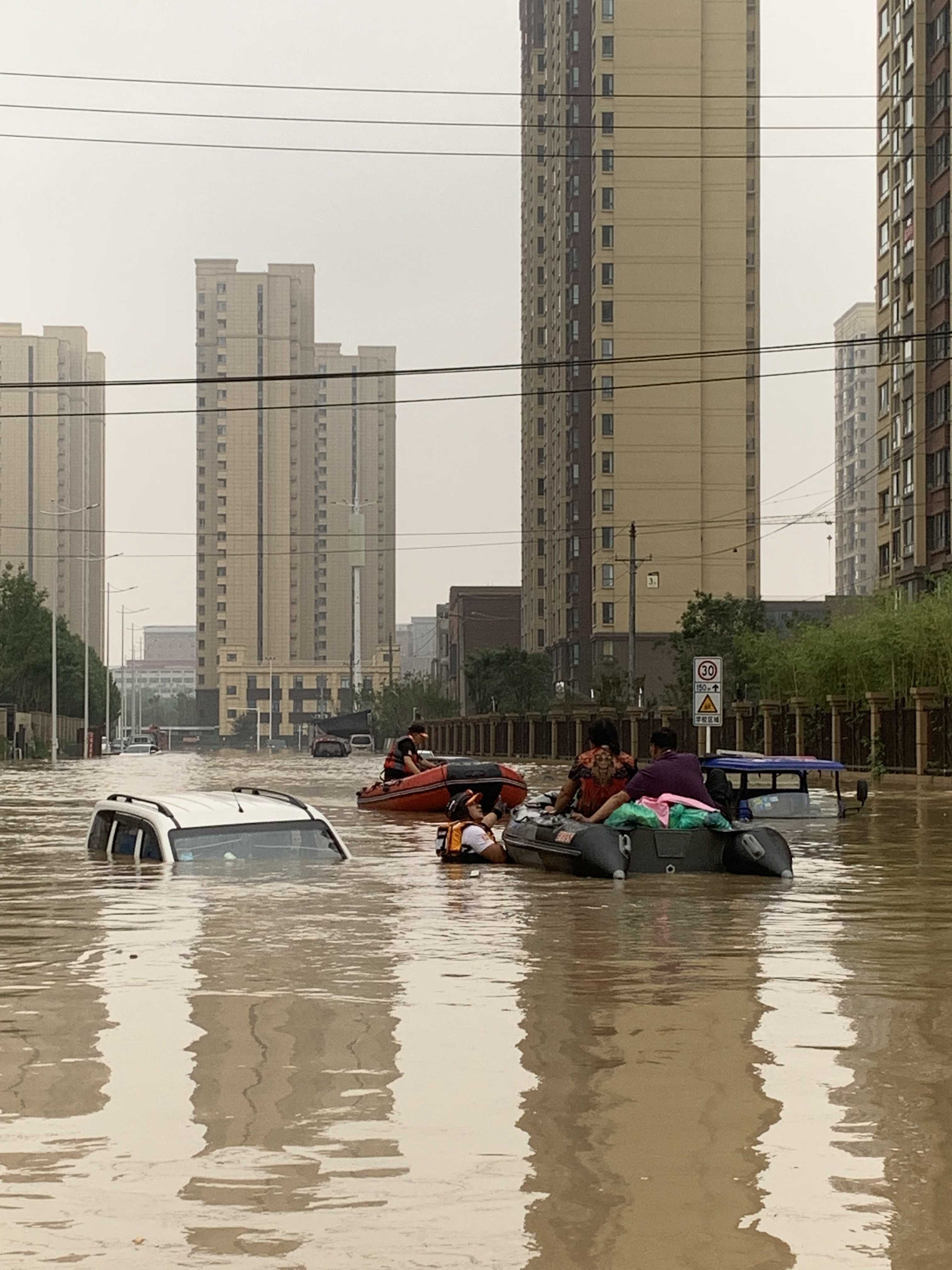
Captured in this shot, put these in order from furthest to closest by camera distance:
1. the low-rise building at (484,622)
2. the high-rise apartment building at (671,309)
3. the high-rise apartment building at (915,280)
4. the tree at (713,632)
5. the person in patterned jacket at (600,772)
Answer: the low-rise building at (484,622), the high-rise apartment building at (671,309), the high-rise apartment building at (915,280), the tree at (713,632), the person in patterned jacket at (600,772)

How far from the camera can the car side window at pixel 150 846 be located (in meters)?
19.4

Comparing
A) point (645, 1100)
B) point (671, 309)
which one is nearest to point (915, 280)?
point (671, 309)

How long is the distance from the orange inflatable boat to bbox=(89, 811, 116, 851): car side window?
969 cm

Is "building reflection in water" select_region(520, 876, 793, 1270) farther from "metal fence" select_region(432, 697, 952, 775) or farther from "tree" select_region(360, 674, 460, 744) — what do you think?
"tree" select_region(360, 674, 460, 744)

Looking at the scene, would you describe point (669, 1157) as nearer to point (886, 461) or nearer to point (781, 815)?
point (781, 815)

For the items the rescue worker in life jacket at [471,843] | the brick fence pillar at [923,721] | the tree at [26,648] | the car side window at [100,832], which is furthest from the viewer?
the tree at [26,648]

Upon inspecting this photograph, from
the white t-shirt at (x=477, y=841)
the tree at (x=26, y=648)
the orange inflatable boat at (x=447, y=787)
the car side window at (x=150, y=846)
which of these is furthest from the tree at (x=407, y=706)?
the car side window at (x=150, y=846)

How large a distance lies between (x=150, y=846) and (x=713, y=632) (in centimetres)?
6492

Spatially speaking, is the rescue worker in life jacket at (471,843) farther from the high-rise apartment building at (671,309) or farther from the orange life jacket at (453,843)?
the high-rise apartment building at (671,309)

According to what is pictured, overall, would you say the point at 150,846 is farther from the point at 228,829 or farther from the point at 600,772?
the point at 600,772

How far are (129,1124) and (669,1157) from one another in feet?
6.92

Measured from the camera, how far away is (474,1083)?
328 inches

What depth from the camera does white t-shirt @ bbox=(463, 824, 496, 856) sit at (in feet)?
71.1

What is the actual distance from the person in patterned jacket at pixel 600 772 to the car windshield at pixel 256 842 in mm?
2619
